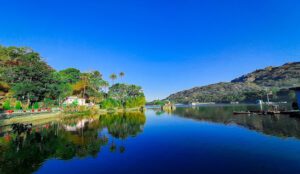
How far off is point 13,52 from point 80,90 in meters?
34.1

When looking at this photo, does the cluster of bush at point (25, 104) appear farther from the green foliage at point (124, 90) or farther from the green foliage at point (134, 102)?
the green foliage at point (124, 90)

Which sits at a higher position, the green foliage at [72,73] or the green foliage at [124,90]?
the green foliage at [72,73]

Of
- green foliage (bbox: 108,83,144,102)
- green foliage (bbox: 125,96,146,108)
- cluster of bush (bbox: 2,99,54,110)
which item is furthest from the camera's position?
green foliage (bbox: 108,83,144,102)

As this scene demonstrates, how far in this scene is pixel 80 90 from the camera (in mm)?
93938

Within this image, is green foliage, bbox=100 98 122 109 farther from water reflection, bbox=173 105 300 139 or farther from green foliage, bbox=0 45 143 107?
water reflection, bbox=173 105 300 139

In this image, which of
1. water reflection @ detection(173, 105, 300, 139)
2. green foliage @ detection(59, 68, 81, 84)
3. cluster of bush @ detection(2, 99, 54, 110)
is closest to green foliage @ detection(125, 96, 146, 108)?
green foliage @ detection(59, 68, 81, 84)

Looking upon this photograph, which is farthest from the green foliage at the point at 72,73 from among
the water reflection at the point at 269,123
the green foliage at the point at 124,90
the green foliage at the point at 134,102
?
the water reflection at the point at 269,123

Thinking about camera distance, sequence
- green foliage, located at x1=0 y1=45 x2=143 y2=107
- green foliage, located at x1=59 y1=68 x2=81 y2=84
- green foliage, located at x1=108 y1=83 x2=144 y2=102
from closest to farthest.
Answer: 1. green foliage, located at x1=0 y1=45 x2=143 y2=107
2. green foliage, located at x1=59 y1=68 x2=81 y2=84
3. green foliage, located at x1=108 y1=83 x2=144 y2=102

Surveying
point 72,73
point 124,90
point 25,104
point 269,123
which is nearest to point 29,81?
point 25,104

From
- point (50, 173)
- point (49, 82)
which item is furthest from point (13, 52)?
point (50, 173)

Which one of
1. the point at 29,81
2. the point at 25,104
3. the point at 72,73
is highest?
the point at 72,73

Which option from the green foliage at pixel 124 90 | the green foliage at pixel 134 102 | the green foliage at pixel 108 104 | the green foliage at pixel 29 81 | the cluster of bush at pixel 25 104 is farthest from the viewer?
the green foliage at pixel 124 90

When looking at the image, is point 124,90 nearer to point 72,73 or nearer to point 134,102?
point 134,102

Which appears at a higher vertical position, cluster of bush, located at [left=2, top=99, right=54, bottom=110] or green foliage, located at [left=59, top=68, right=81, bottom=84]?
green foliage, located at [left=59, top=68, right=81, bottom=84]
